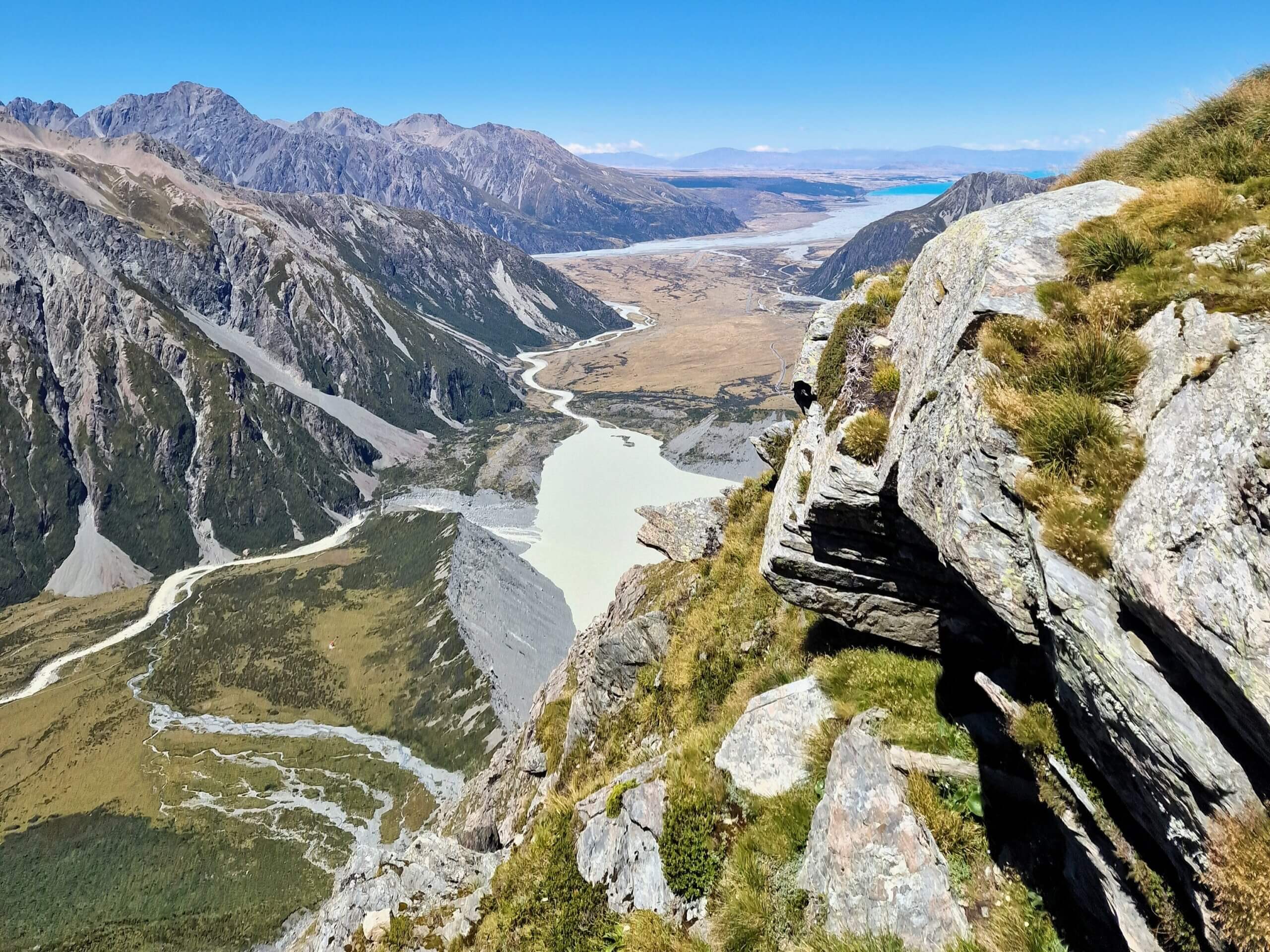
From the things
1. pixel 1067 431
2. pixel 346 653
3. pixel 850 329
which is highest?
pixel 850 329

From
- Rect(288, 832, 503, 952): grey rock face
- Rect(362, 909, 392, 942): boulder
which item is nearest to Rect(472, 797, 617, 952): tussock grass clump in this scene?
Rect(288, 832, 503, 952): grey rock face

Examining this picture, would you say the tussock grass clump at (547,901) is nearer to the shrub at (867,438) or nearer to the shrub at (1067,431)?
the shrub at (867,438)

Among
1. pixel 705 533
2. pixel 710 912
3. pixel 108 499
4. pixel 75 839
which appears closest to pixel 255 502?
pixel 108 499

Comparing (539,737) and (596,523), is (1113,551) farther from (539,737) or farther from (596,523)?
(596,523)

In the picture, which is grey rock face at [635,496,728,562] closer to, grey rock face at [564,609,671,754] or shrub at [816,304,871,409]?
grey rock face at [564,609,671,754]

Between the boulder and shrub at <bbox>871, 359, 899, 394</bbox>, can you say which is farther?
the boulder

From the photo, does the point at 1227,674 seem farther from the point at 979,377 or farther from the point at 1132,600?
the point at 979,377

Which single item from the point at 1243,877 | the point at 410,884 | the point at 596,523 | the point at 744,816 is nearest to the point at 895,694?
the point at 744,816
